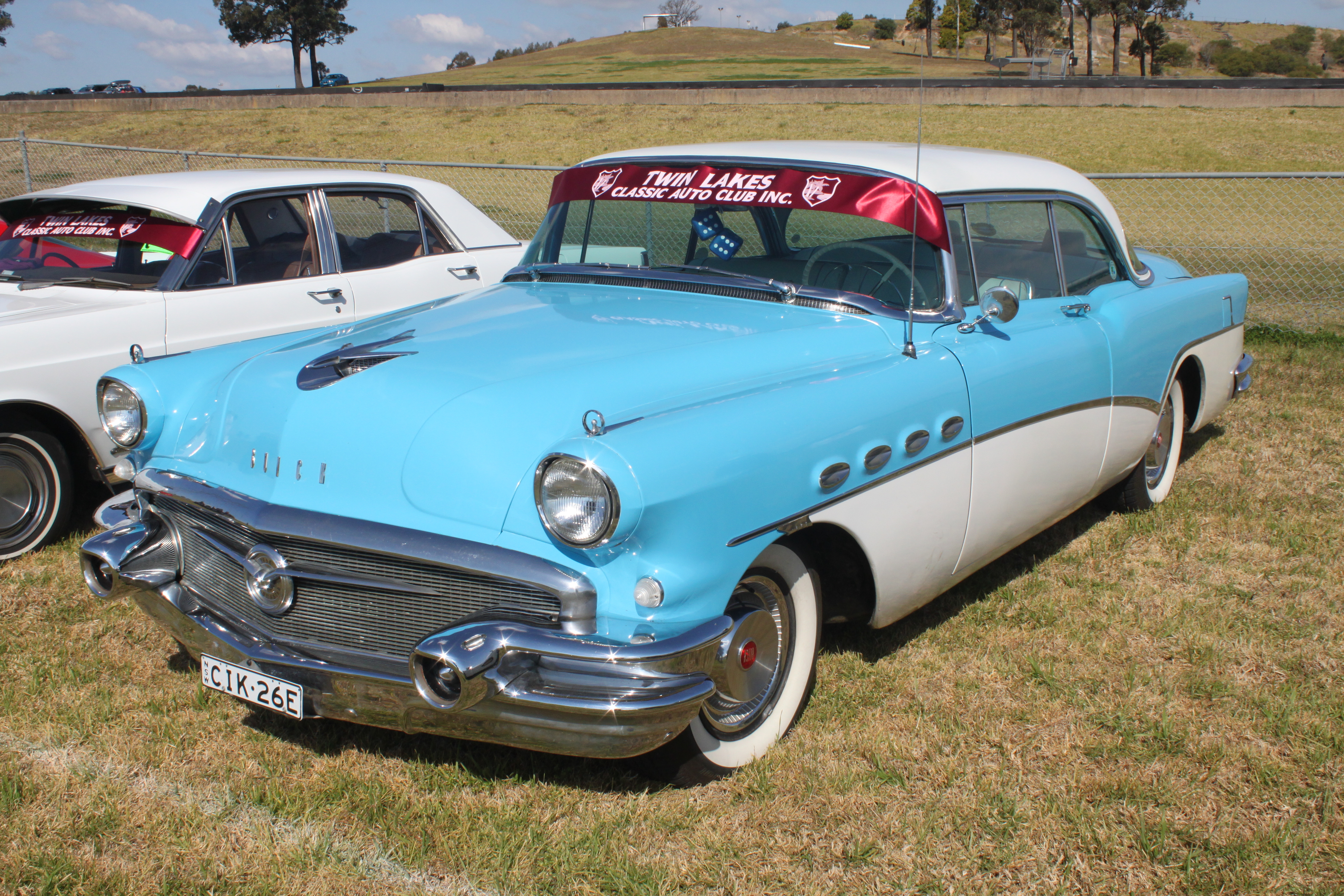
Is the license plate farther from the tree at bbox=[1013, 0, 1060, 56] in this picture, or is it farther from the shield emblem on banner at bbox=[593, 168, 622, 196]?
the tree at bbox=[1013, 0, 1060, 56]

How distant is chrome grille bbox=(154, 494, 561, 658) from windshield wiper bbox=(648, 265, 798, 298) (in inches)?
60.3

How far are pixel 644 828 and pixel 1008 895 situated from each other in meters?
0.86

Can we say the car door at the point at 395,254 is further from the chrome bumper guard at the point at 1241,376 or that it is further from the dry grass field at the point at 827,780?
the chrome bumper guard at the point at 1241,376

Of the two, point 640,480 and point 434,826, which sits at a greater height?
point 640,480

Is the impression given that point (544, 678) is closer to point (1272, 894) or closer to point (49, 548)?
point (1272, 894)

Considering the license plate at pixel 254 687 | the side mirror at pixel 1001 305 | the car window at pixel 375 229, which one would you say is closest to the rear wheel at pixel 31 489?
the car window at pixel 375 229

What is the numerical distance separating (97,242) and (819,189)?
3.83 m

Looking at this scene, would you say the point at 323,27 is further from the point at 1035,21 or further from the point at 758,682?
the point at 758,682

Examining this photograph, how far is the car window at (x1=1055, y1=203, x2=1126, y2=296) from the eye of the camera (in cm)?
414

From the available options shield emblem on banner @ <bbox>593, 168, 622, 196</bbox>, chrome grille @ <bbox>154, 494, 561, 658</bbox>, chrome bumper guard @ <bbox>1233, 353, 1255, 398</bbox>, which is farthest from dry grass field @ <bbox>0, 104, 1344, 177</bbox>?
chrome grille @ <bbox>154, 494, 561, 658</bbox>

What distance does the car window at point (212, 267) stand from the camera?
15.8 feet

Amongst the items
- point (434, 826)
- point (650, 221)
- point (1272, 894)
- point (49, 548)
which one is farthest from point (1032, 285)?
point (49, 548)

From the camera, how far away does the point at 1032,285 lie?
3887 millimetres

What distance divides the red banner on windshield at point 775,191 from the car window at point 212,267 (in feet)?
6.15
